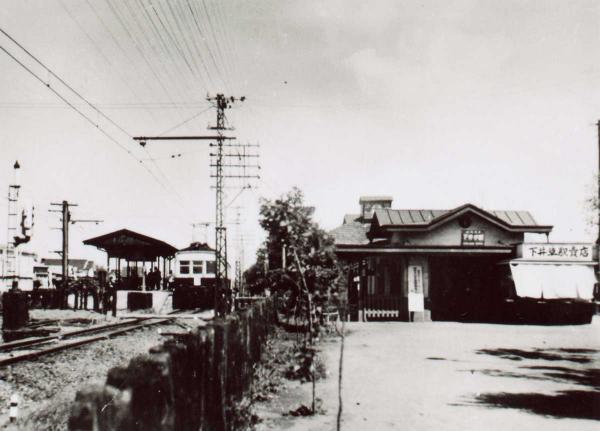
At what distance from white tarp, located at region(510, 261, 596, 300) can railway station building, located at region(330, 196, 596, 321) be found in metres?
0.04

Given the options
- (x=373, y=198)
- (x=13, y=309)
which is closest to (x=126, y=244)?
(x=13, y=309)

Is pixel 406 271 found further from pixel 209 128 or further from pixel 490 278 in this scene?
pixel 209 128

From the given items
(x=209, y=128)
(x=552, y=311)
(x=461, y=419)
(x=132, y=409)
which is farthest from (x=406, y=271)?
(x=132, y=409)

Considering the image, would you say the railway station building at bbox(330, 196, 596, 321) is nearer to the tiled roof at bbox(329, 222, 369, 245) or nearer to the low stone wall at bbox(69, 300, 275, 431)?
the tiled roof at bbox(329, 222, 369, 245)

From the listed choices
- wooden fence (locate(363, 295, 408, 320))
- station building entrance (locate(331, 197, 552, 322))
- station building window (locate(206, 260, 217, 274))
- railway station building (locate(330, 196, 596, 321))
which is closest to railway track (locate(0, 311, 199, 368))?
wooden fence (locate(363, 295, 408, 320))

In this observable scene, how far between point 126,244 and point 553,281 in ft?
62.6

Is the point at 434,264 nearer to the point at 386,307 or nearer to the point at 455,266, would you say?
the point at 455,266

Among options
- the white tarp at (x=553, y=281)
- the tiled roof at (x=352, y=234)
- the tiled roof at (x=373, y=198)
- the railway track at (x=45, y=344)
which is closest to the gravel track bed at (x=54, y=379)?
the railway track at (x=45, y=344)

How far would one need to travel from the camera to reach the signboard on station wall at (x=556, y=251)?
21438mm

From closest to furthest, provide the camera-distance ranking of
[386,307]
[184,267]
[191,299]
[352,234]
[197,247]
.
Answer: [386,307], [191,299], [352,234], [184,267], [197,247]

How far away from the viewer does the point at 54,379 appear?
28.3ft

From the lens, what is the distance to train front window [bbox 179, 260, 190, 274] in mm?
49344

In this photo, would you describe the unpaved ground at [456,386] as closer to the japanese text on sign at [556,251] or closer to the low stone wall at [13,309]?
the japanese text on sign at [556,251]

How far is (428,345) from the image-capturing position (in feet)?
46.3
